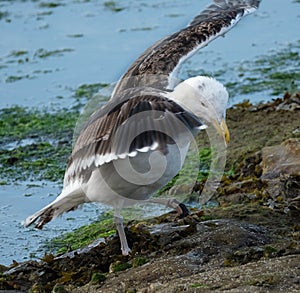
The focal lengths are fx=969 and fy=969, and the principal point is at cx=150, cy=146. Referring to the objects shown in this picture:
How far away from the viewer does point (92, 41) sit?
13.8 meters

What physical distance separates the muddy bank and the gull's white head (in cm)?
71

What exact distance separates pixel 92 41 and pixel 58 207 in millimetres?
7157

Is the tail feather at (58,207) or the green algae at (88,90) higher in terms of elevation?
the tail feather at (58,207)

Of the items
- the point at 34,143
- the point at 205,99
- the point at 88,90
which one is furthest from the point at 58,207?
the point at 88,90

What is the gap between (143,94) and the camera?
6000mm

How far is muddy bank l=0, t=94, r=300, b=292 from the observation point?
529 centimetres

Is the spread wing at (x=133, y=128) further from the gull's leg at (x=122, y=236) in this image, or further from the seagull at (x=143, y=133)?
the gull's leg at (x=122, y=236)

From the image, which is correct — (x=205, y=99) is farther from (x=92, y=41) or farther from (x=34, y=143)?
(x=92, y=41)

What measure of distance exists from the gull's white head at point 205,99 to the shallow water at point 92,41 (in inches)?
122

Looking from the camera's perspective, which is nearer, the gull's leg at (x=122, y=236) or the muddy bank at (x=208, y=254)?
the muddy bank at (x=208, y=254)

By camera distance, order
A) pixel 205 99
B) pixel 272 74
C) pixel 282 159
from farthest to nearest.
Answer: pixel 272 74, pixel 282 159, pixel 205 99

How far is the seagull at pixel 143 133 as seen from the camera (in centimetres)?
566

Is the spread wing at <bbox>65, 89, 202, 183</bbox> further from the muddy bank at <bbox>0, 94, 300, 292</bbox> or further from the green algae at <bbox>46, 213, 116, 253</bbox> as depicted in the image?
the green algae at <bbox>46, 213, 116, 253</bbox>

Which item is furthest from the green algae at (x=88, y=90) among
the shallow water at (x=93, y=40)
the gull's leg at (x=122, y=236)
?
the gull's leg at (x=122, y=236)
